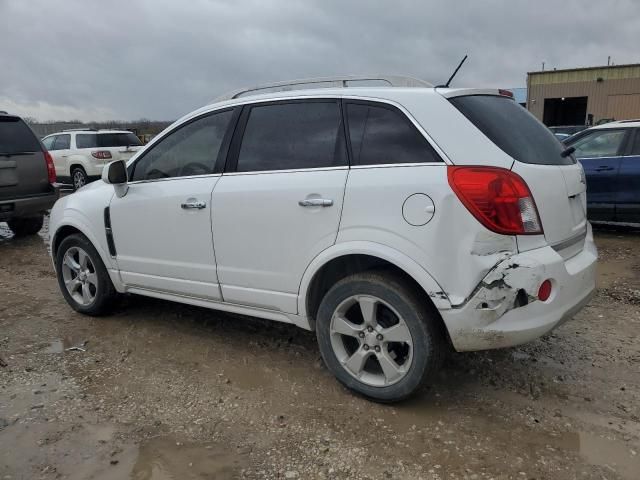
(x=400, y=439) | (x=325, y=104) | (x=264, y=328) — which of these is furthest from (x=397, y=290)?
(x=264, y=328)

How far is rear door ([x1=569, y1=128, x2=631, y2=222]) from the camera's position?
7246mm

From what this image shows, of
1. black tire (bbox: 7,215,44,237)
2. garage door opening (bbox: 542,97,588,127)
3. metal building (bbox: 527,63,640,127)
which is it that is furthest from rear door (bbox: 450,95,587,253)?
garage door opening (bbox: 542,97,588,127)

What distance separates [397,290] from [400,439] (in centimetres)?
77

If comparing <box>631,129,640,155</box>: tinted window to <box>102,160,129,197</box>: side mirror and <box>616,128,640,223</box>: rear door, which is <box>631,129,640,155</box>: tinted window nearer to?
<box>616,128,640,223</box>: rear door

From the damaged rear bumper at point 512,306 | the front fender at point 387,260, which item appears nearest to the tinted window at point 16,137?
the front fender at point 387,260

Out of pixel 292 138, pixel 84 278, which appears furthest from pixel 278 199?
pixel 84 278

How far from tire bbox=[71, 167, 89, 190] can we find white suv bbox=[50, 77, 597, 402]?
1179 cm

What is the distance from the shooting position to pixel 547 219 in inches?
109

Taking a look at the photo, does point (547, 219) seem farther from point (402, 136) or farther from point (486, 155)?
point (402, 136)

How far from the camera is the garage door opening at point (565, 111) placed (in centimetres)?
4078

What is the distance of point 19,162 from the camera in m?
7.41

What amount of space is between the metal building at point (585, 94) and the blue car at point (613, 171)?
2994 cm

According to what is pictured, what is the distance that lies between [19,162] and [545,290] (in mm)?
7235

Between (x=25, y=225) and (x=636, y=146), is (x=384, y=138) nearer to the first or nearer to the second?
(x=636, y=146)
